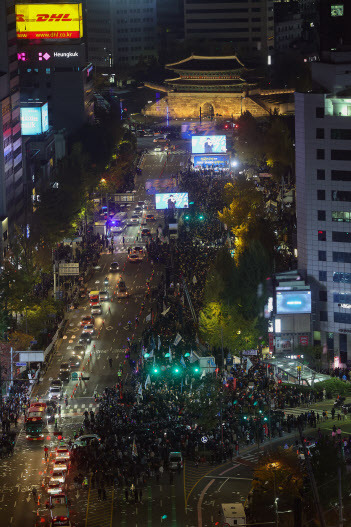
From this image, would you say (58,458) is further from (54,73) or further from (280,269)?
(54,73)

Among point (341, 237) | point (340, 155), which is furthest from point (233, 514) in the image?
point (340, 155)

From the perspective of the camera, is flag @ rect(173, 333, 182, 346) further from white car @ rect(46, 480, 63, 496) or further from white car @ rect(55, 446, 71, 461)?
white car @ rect(46, 480, 63, 496)

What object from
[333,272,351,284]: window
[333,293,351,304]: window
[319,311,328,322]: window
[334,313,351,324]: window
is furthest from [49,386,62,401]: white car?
[333,272,351,284]: window

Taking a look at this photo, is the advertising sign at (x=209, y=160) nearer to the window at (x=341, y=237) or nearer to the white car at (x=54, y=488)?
the window at (x=341, y=237)

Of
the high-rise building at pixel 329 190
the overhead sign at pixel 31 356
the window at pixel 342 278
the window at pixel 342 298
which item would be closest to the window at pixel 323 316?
the high-rise building at pixel 329 190

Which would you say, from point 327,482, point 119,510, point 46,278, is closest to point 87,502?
point 119,510

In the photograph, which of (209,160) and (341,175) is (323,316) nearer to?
(341,175)
